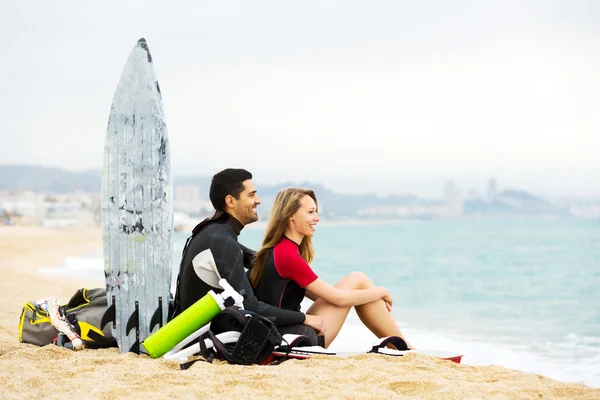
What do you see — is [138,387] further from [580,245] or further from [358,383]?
[580,245]

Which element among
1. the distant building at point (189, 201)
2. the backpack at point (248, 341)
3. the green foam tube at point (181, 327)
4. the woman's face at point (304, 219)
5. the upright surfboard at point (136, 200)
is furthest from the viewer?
the distant building at point (189, 201)

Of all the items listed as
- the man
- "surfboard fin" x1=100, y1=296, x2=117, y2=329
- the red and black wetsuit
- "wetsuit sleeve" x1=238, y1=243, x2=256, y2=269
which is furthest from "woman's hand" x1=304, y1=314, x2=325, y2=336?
"surfboard fin" x1=100, y1=296, x2=117, y2=329

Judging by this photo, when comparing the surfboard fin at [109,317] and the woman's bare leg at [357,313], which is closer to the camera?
the woman's bare leg at [357,313]

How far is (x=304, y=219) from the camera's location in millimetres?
4043

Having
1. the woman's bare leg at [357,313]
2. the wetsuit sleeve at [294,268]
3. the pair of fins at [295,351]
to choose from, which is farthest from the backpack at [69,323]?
the woman's bare leg at [357,313]

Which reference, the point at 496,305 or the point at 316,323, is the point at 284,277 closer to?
the point at 316,323

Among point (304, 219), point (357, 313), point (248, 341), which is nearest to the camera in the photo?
point (248, 341)

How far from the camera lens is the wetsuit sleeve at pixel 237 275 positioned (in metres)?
3.79

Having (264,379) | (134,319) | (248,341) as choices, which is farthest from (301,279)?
(134,319)

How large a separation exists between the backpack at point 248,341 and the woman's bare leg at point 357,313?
0.50 metres

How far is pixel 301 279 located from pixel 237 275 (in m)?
0.37

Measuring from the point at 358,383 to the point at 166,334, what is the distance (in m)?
1.17

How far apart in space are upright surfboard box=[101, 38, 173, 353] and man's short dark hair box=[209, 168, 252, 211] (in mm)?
410

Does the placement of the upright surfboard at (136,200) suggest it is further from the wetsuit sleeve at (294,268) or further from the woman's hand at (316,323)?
the woman's hand at (316,323)
